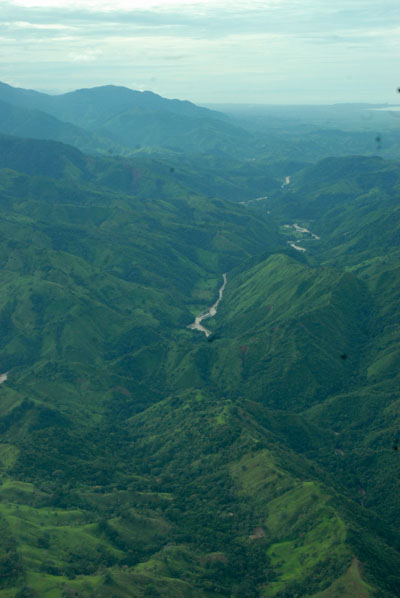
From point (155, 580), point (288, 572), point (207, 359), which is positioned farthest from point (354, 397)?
point (155, 580)

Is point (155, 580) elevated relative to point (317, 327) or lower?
lower

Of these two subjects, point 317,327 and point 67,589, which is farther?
point 317,327

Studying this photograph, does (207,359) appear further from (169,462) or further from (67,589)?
(67,589)

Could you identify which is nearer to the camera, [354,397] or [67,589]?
[67,589]

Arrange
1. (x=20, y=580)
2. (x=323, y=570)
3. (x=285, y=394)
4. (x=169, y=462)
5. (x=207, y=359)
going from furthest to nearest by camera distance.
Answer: (x=207, y=359) → (x=285, y=394) → (x=169, y=462) → (x=323, y=570) → (x=20, y=580)

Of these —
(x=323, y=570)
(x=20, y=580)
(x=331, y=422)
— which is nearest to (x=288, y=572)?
(x=323, y=570)

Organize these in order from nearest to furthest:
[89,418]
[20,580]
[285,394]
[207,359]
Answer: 1. [20,580]
2. [89,418]
3. [285,394]
4. [207,359]

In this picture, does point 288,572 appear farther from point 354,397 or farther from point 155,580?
point 354,397

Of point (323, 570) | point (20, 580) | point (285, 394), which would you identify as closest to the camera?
point (20, 580)

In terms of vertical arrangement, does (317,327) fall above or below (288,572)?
above
